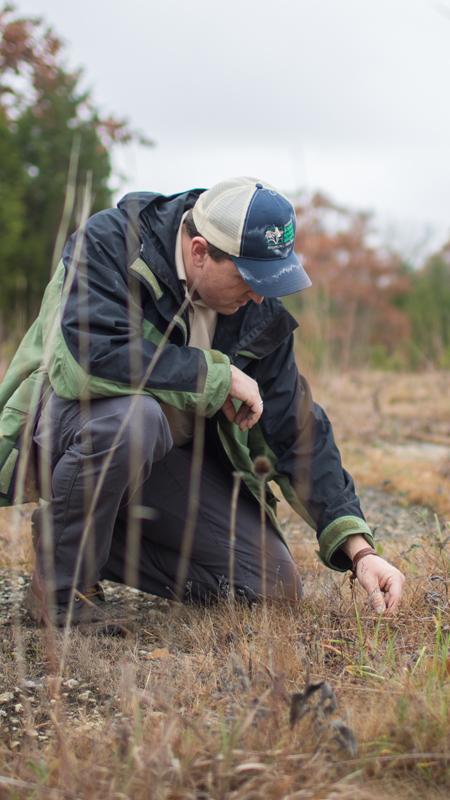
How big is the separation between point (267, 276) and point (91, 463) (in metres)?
0.70

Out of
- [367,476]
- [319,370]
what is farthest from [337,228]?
[367,476]

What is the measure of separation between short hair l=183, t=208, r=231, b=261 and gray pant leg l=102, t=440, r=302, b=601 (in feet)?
2.10

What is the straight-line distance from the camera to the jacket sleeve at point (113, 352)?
94.7 inches

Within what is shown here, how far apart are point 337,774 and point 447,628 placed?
2.05ft

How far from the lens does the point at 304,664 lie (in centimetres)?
207

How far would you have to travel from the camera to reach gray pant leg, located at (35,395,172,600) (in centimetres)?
240

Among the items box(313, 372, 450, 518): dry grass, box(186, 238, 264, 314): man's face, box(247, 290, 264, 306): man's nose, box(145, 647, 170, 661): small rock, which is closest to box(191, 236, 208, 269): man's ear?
box(186, 238, 264, 314): man's face

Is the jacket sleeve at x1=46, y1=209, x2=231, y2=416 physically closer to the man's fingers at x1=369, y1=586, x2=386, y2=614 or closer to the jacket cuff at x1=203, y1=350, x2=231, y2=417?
the jacket cuff at x1=203, y1=350, x2=231, y2=417

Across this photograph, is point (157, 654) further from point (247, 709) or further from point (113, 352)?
point (113, 352)

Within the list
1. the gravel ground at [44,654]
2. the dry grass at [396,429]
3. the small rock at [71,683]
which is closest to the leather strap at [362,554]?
the gravel ground at [44,654]

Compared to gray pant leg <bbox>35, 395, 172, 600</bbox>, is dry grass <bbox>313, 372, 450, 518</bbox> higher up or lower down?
lower down

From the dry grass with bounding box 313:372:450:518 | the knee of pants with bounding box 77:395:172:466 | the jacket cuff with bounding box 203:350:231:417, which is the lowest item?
the dry grass with bounding box 313:372:450:518

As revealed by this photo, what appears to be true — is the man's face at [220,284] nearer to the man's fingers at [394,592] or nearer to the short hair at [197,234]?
the short hair at [197,234]

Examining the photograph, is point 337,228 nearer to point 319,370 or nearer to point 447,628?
point 319,370
